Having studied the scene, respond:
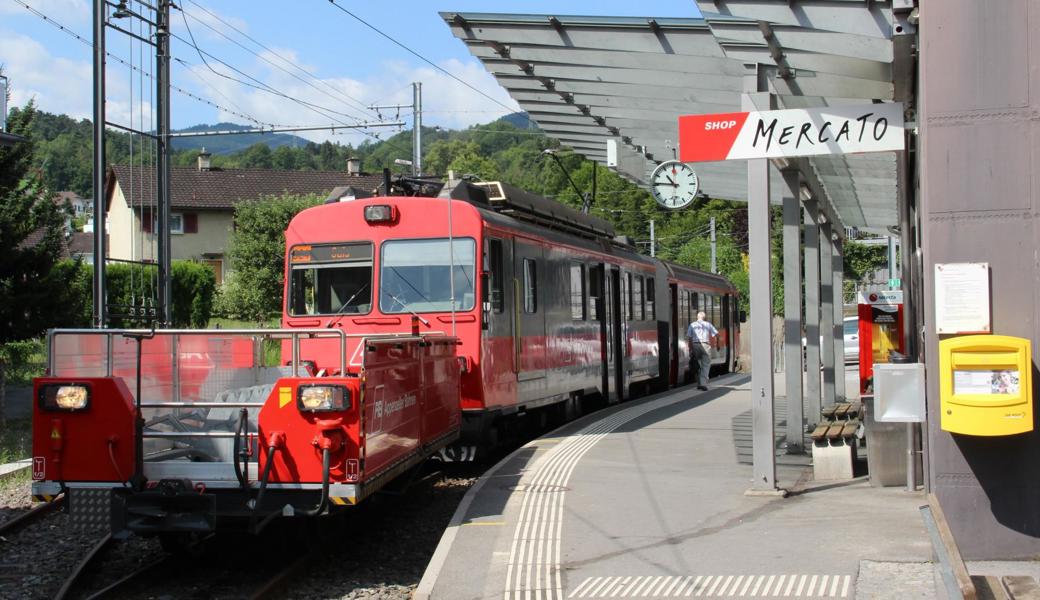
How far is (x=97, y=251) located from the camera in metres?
15.5

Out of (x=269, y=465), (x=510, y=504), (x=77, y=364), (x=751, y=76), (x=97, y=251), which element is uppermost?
(x=751, y=76)

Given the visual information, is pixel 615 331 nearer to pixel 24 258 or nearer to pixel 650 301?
pixel 650 301

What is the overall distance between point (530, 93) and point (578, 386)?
15.2ft

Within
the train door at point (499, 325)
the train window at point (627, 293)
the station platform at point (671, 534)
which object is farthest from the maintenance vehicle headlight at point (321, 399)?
the train window at point (627, 293)

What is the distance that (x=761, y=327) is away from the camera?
9.39 metres

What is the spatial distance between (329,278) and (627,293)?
7.78 meters

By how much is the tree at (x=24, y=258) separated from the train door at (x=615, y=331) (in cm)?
978

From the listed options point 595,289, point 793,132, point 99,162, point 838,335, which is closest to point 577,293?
point 595,289

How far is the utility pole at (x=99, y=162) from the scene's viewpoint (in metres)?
15.5

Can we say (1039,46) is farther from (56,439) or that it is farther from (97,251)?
(97,251)

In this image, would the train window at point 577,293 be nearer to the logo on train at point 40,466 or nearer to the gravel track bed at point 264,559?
the gravel track bed at point 264,559

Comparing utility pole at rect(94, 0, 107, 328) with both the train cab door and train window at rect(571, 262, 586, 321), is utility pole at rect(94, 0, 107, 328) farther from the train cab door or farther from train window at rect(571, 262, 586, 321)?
the train cab door

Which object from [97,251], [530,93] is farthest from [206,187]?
[530,93]

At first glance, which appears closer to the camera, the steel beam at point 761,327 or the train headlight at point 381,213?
the steel beam at point 761,327
